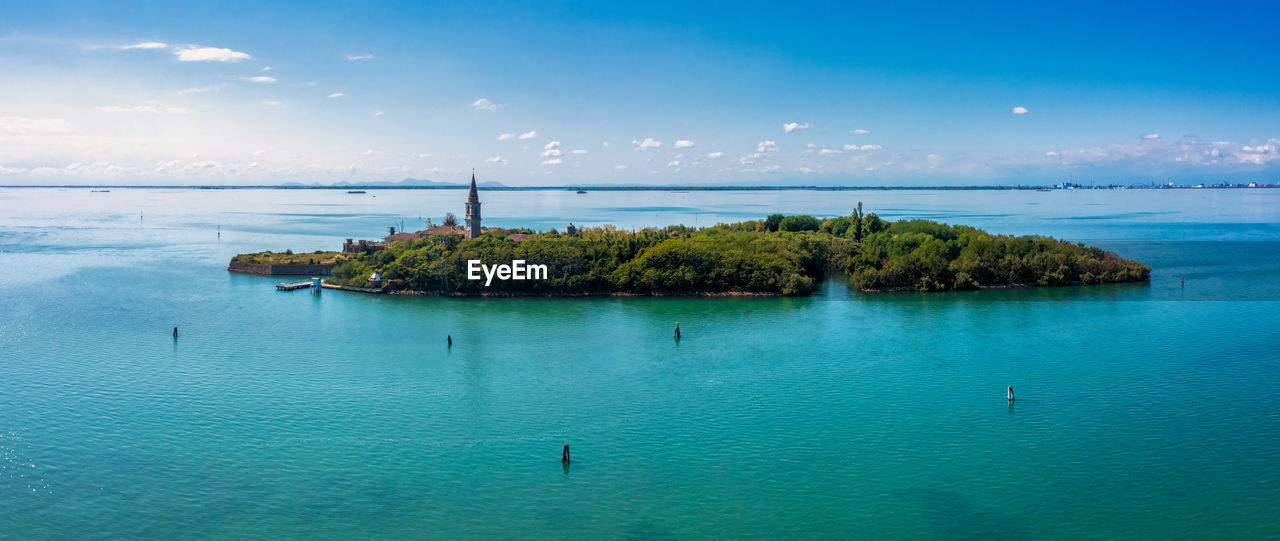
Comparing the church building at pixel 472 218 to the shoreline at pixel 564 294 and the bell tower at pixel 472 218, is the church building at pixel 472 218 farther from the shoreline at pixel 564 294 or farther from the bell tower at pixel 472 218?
the shoreline at pixel 564 294

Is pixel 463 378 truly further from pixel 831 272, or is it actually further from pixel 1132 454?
pixel 831 272

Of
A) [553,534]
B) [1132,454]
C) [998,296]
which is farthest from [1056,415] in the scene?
[998,296]

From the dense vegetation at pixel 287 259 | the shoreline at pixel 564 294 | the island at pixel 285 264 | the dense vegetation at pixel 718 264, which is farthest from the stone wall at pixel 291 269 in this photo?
the shoreline at pixel 564 294

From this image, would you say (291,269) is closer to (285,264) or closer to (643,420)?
(285,264)

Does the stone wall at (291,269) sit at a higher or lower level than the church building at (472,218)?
lower

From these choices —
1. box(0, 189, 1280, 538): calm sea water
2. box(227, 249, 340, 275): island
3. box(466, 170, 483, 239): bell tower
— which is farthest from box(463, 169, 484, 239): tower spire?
box(0, 189, 1280, 538): calm sea water

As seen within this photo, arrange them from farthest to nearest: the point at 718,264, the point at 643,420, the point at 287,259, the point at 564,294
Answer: the point at 287,259 < the point at 718,264 < the point at 564,294 < the point at 643,420

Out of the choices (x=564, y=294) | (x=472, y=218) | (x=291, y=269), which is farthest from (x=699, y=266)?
(x=291, y=269)
